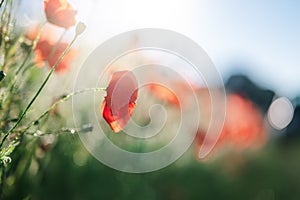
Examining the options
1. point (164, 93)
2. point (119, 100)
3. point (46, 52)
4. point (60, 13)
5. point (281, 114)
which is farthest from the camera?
point (281, 114)

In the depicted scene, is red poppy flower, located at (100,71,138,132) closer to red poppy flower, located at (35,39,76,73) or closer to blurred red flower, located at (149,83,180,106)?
red poppy flower, located at (35,39,76,73)

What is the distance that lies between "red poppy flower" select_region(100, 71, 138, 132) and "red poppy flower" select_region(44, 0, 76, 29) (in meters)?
0.20

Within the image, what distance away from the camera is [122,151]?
7.88ft

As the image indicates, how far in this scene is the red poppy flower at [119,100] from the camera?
900 mm

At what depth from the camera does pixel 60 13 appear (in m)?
1.05

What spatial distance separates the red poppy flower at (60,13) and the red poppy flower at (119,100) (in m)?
0.20

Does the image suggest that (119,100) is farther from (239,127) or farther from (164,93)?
(239,127)

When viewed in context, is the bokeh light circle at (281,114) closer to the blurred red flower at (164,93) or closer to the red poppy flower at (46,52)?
the blurred red flower at (164,93)

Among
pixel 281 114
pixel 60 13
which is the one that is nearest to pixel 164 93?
pixel 60 13

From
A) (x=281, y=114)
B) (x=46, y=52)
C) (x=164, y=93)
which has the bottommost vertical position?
(x=281, y=114)

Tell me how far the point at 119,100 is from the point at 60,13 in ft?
0.78

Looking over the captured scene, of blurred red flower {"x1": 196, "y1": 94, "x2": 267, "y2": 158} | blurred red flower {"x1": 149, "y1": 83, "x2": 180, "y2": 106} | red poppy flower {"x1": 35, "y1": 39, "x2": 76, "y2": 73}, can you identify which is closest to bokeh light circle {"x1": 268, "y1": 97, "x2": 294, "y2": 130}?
blurred red flower {"x1": 196, "y1": 94, "x2": 267, "y2": 158}

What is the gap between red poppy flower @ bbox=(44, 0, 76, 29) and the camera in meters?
1.00

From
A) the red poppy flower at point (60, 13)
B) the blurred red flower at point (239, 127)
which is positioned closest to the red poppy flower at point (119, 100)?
the red poppy flower at point (60, 13)
